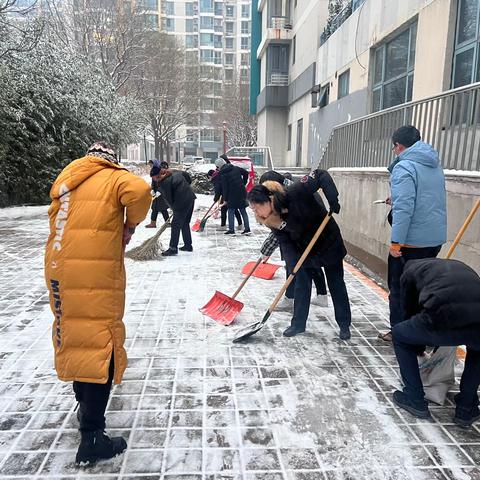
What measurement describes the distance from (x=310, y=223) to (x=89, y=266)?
7.08ft

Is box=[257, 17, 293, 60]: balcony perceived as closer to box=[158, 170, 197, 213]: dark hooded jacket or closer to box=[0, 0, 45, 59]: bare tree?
box=[0, 0, 45, 59]: bare tree

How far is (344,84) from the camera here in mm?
14414

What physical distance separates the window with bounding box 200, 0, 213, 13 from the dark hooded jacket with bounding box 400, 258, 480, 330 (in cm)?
7635

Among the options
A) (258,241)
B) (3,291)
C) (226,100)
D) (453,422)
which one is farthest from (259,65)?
(453,422)

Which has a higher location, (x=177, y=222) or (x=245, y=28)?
(x=245, y=28)

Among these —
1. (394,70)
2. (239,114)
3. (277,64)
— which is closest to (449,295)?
(394,70)

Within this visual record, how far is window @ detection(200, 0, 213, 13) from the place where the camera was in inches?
2726

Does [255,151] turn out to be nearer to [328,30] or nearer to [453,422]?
[328,30]

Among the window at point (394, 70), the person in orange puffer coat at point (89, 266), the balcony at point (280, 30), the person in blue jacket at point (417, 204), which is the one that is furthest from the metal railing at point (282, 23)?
the person in orange puffer coat at point (89, 266)

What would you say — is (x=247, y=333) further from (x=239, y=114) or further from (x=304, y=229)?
(x=239, y=114)

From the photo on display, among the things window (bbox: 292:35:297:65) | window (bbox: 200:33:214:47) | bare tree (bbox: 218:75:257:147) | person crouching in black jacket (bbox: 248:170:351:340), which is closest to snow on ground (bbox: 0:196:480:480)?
person crouching in black jacket (bbox: 248:170:351:340)

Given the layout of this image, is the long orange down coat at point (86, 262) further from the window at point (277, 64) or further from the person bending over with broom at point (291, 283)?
the window at point (277, 64)

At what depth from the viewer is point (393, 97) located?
33.9 ft

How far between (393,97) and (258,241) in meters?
4.90
